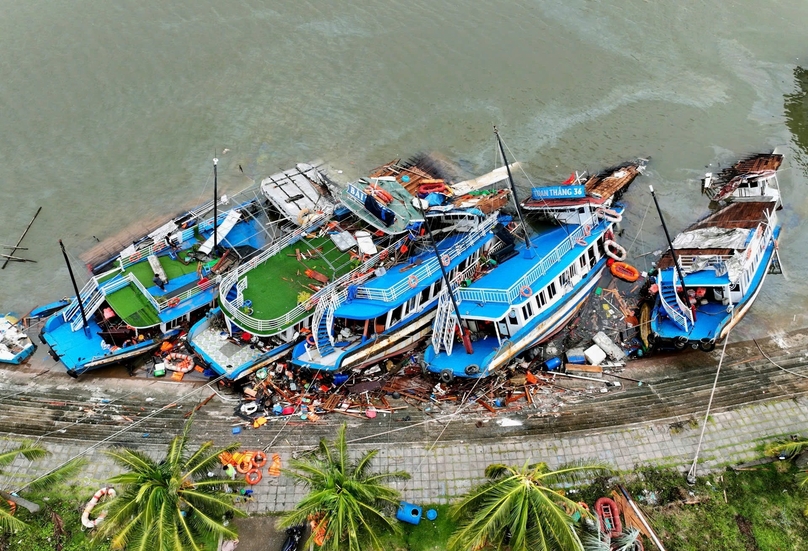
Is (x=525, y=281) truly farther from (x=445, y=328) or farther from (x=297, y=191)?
(x=297, y=191)

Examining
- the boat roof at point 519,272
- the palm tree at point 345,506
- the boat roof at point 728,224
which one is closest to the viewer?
the palm tree at point 345,506

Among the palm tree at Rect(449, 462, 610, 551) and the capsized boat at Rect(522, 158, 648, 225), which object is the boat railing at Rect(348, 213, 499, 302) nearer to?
the capsized boat at Rect(522, 158, 648, 225)

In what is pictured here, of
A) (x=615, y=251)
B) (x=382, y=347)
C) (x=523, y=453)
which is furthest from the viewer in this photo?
(x=615, y=251)

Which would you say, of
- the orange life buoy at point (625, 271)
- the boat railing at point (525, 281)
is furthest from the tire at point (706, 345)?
the boat railing at point (525, 281)

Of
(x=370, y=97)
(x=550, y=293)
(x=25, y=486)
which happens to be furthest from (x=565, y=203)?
(x=25, y=486)

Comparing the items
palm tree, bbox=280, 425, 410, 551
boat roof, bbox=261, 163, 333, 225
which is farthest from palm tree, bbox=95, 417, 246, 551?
boat roof, bbox=261, 163, 333, 225

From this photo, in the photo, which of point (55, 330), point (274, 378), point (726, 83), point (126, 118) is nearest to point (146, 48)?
point (126, 118)

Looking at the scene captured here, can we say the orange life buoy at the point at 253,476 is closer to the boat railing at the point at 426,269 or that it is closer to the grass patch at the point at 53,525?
the grass patch at the point at 53,525

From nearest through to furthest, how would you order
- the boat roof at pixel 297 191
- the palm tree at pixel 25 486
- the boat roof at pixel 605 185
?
1. the palm tree at pixel 25 486
2. the boat roof at pixel 605 185
3. the boat roof at pixel 297 191
